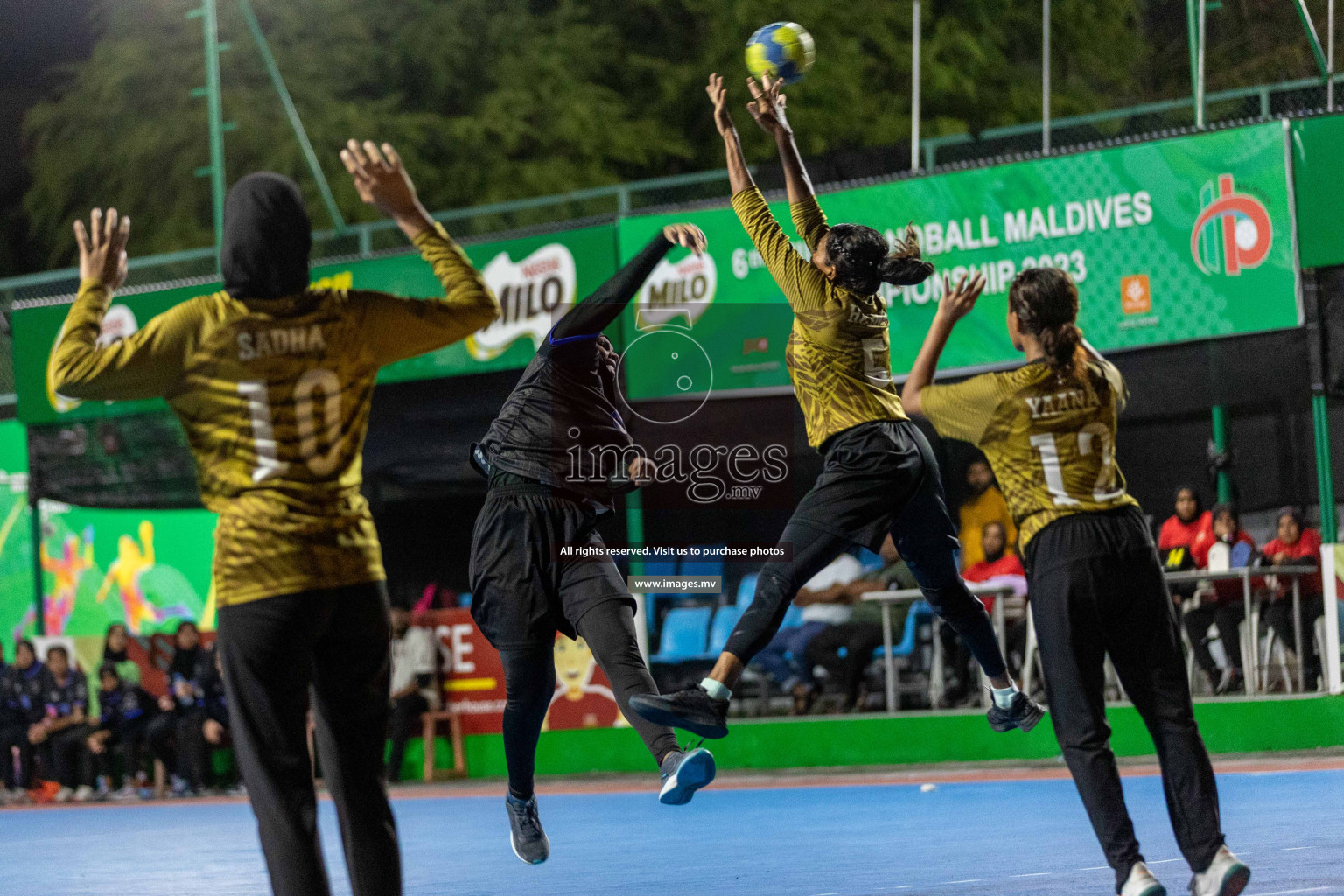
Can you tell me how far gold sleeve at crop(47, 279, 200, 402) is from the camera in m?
4.71

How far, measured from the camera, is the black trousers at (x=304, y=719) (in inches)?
188

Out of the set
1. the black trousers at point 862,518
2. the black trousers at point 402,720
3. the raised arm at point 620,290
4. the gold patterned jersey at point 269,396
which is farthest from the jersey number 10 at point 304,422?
the black trousers at point 402,720

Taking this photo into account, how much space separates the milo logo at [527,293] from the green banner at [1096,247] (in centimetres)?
187

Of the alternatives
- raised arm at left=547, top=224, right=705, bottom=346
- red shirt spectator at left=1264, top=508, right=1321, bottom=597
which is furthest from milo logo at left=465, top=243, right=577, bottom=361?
raised arm at left=547, top=224, right=705, bottom=346

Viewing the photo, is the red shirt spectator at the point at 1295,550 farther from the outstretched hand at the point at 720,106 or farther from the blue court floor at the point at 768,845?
the outstretched hand at the point at 720,106

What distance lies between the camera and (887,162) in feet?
53.4

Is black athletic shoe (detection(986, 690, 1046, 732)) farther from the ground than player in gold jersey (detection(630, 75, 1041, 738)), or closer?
closer

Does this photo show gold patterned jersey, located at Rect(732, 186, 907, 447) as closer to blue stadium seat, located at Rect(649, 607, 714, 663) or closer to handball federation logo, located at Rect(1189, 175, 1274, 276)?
handball federation logo, located at Rect(1189, 175, 1274, 276)

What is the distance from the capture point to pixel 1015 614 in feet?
45.6

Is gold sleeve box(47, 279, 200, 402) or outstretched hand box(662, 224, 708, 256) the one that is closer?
gold sleeve box(47, 279, 200, 402)

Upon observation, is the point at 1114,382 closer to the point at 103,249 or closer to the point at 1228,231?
the point at 103,249

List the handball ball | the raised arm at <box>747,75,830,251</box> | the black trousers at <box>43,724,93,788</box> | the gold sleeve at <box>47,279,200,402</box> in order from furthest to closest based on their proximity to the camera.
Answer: the black trousers at <box>43,724,93,788</box> → the handball ball → the raised arm at <box>747,75,830,251</box> → the gold sleeve at <box>47,279,200,402</box>

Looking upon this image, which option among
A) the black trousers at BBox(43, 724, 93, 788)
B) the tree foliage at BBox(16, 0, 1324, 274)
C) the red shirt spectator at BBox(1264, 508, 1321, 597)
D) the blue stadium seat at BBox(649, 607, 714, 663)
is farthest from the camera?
the tree foliage at BBox(16, 0, 1324, 274)

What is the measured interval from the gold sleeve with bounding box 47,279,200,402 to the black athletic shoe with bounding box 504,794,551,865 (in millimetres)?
3139
